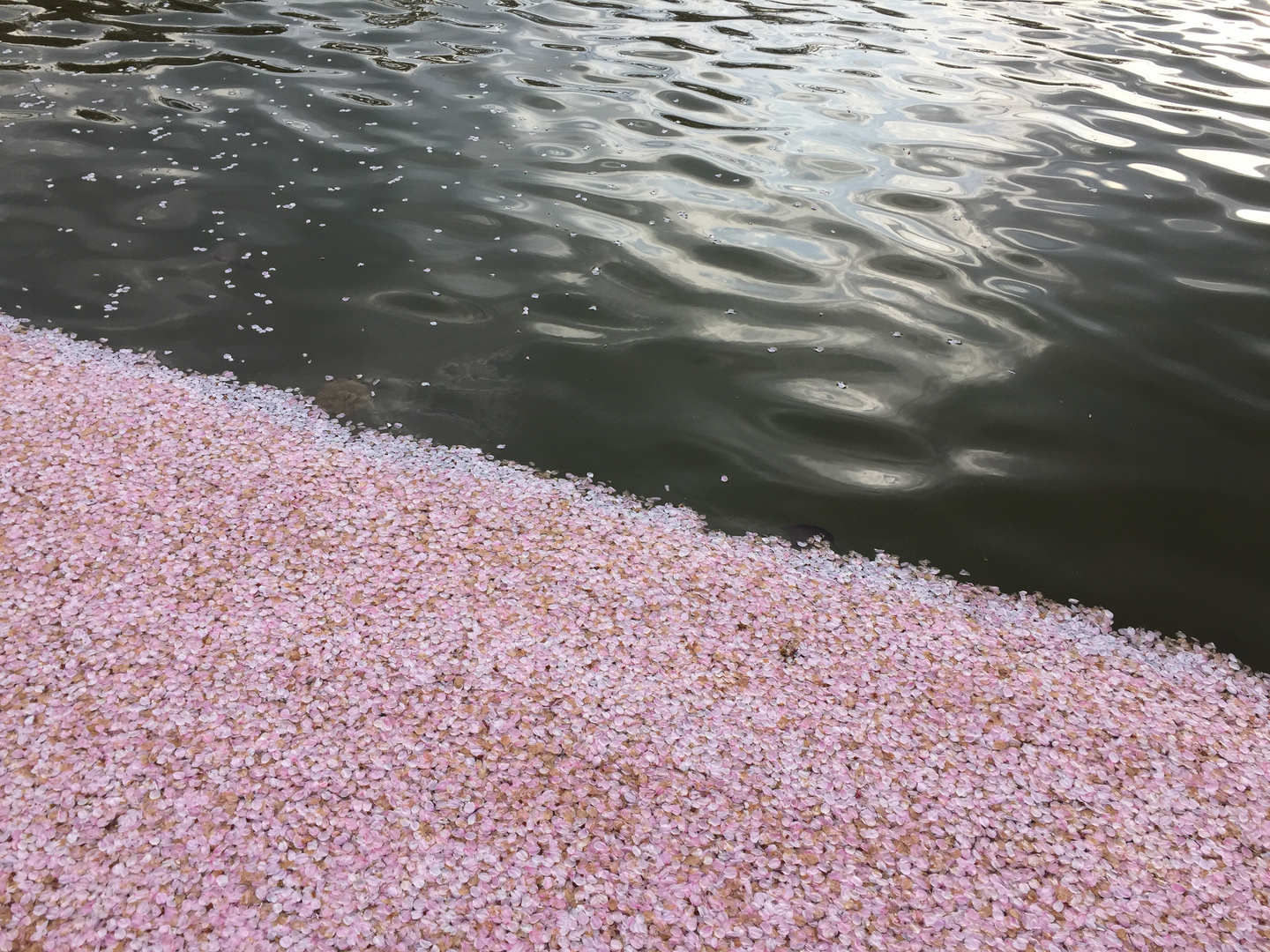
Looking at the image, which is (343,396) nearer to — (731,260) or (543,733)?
(543,733)

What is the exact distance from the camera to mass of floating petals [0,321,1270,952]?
166 centimetres

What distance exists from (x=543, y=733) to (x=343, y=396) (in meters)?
1.50

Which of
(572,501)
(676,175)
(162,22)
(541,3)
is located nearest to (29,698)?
(572,501)

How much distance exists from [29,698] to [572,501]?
1351mm

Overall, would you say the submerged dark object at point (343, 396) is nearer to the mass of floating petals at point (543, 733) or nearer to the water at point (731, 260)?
the water at point (731, 260)

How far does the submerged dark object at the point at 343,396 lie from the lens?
2.93m

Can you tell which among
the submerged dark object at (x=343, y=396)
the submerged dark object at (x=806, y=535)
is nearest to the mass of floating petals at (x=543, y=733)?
the submerged dark object at (x=806, y=535)

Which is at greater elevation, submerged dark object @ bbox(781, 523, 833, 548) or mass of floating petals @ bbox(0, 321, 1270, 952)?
submerged dark object @ bbox(781, 523, 833, 548)

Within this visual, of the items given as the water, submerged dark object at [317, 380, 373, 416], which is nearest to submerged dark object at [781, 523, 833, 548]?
the water

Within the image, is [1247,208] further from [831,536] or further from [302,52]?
[302,52]

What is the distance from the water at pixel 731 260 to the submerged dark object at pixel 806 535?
0.04 meters

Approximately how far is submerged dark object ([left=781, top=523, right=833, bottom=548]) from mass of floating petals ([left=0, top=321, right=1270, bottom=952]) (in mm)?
46

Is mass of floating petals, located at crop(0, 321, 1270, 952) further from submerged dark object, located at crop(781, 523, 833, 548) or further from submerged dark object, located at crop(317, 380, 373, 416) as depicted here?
submerged dark object, located at crop(317, 380, 373, 416)

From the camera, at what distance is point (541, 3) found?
6773 millimetres
